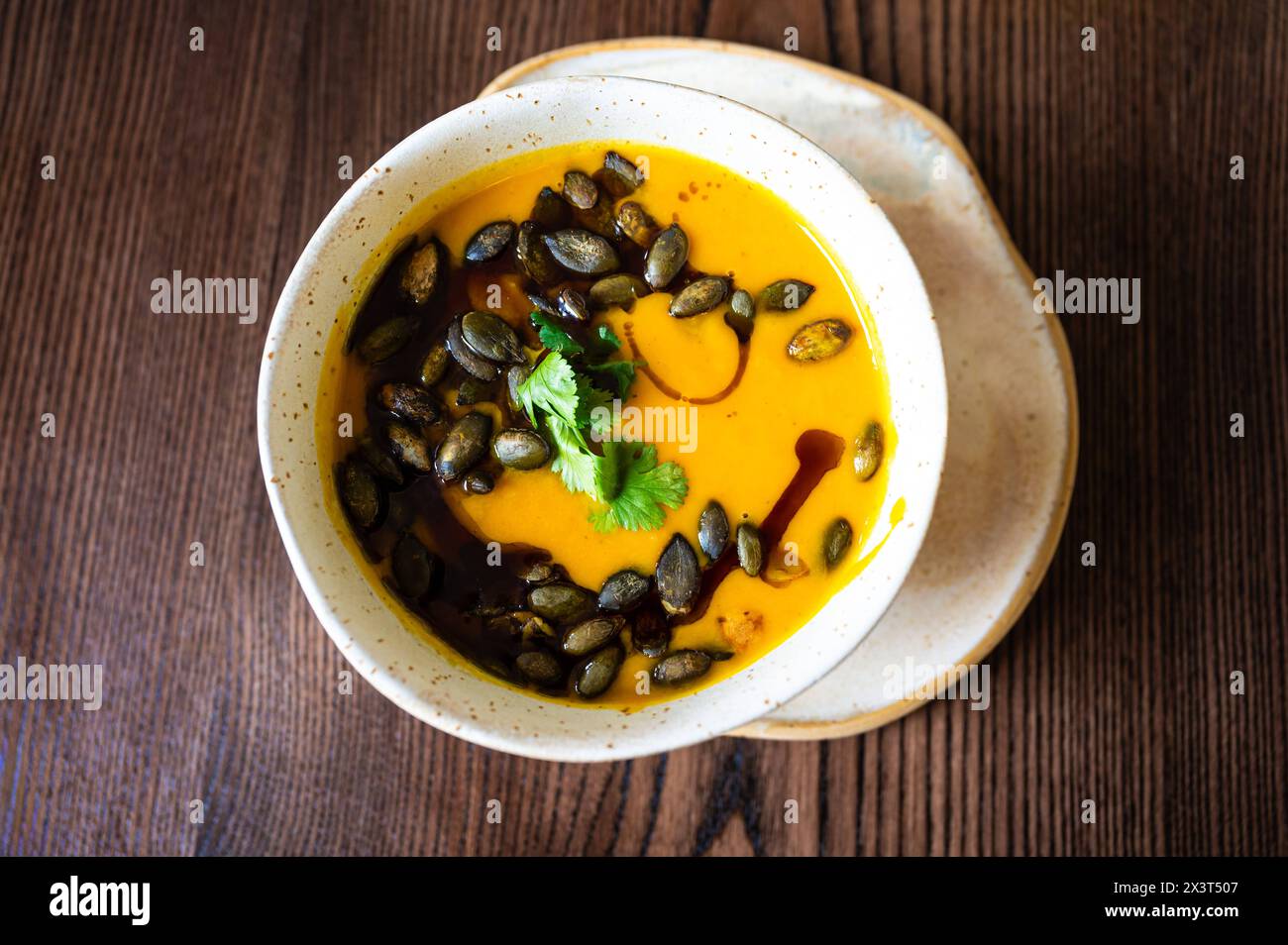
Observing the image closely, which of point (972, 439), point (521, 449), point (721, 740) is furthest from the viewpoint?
point (721, 740)

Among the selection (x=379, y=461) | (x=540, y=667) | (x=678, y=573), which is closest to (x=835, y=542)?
(x=678, y=573)

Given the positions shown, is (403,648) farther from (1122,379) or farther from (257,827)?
(1122,379)

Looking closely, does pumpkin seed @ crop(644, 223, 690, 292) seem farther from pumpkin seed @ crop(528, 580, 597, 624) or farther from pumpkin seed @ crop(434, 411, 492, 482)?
pumpkin seed @ crop(528, 580, 597, 624)

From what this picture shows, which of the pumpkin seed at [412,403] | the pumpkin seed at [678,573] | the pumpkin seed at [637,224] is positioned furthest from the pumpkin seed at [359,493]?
the pumpkin seed at [637,224]

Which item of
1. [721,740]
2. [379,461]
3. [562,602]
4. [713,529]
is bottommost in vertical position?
[721,740]

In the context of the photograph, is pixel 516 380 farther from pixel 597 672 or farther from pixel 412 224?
pixel 597 672

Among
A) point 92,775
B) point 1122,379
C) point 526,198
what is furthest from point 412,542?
point 1122,379

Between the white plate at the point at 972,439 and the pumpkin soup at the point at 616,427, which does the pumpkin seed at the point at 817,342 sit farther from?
the white plate at the point at 972,439
